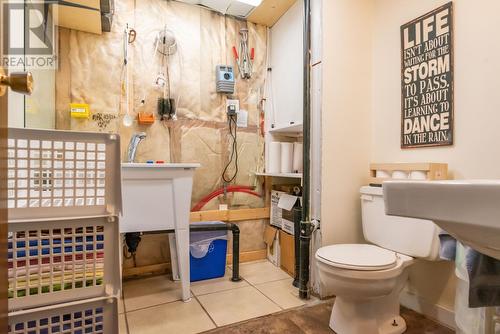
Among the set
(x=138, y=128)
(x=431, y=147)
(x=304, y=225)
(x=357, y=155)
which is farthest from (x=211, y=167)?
(x=431, y=147)

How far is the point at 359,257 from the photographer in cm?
143

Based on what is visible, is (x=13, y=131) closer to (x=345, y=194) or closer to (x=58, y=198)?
(x=58, y=198)

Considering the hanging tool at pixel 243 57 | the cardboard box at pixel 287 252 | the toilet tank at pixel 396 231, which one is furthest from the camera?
the hanging tool at pixel 243 57

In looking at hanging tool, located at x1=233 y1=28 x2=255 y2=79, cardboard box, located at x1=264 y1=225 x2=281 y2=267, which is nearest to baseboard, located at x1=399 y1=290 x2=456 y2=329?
cardboard box, located at x1=264 y1=225 x2=281 y2=267

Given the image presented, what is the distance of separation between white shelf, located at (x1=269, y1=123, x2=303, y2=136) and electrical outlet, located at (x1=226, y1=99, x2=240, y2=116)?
382 millimetres

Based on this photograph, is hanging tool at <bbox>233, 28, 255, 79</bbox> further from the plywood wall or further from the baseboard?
the baseboard

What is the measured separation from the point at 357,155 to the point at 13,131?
1.85 meters

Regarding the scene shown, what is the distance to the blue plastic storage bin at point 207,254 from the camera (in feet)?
6.89

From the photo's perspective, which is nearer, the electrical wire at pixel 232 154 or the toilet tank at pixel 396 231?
the toilet tank at pixel 396 231

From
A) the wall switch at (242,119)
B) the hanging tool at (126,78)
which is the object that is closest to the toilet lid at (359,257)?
the wall switch at (242,119)

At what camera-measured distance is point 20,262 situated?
785 millimetres

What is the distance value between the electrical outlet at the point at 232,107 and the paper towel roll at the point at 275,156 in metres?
0.44

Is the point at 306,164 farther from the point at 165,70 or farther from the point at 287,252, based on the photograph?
the point at 165,70

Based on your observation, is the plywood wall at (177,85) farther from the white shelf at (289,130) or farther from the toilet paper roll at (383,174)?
the toilet paper roll at (383,174)
